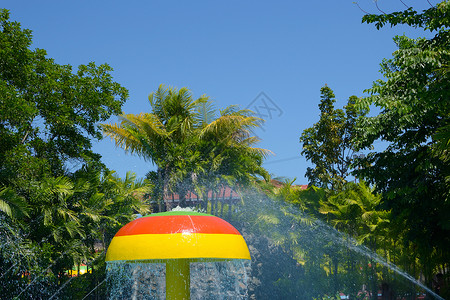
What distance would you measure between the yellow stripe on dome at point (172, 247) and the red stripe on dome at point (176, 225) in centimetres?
10

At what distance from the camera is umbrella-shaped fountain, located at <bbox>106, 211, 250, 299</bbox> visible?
8.07 m

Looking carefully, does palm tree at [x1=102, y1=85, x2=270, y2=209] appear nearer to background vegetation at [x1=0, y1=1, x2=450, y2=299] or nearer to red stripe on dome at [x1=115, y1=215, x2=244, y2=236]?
background vegetation at [x1=0, y1=1, x2=450, y2=299]

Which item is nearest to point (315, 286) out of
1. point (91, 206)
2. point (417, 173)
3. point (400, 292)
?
point (400, 292)

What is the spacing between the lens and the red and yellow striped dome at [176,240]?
8055 millimetres

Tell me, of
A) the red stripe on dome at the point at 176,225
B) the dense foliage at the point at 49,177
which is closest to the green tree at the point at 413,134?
the red stripe on dome at the point at 176,225

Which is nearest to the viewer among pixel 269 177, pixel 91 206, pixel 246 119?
pixel 91 206

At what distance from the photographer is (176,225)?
841cm

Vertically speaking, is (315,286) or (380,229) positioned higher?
(380,229)

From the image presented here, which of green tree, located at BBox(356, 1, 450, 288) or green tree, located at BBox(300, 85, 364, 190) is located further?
green tree, located at BBox(300, 85, 364, 190)

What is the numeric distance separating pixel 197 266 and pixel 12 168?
32.4 ft

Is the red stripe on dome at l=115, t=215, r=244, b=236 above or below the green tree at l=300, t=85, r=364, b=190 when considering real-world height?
below

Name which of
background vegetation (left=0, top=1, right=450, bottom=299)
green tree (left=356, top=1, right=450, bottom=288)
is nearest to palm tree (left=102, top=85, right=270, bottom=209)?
background vegetation (left=0, top=1, right=450, bottom=299)

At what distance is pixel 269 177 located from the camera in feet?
76.0

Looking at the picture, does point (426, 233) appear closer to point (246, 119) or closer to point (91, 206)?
point (246, 119)
